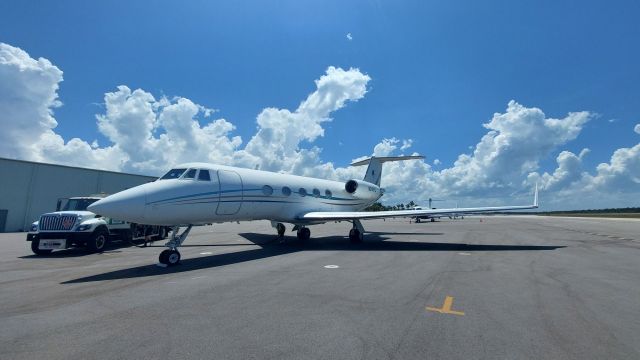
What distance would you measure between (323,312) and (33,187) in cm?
3589

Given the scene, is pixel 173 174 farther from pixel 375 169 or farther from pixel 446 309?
pixel 375 169

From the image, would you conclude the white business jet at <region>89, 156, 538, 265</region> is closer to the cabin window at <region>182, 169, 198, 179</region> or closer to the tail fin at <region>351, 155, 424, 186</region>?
the cabin window at <region>182, 169, 198, 179</region>

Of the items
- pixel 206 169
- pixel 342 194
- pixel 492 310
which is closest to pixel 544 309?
pixel 492 310

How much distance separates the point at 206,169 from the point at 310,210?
663cm

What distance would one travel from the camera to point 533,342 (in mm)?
3809

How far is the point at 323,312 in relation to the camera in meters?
4.91

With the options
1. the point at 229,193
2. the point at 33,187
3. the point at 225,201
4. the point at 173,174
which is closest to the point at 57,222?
the point at 173,174

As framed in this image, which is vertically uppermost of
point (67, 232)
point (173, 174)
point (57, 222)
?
point (173, 174)

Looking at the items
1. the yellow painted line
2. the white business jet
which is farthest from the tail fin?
the yellow painted line

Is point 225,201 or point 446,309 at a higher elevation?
point 225,201

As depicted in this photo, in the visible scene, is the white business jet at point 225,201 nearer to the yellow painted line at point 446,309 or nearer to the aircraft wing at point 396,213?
the aircraft wing at point 396,213

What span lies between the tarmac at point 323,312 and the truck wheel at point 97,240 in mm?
3649

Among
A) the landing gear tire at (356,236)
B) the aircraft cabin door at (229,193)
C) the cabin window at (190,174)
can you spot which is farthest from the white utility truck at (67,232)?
the landing gear tire at (356,236)

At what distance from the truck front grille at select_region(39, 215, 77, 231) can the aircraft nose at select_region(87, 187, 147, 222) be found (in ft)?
18.5
